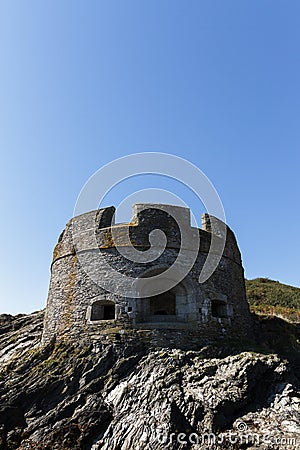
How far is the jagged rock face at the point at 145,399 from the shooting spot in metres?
7.36

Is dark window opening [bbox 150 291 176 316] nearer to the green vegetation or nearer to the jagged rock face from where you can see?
the jagged rock face

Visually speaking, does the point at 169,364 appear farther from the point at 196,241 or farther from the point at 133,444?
the point at 196,241

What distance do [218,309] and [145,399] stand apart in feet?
15.5

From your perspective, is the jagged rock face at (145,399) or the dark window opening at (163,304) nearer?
the jagged rock face at (145,399)

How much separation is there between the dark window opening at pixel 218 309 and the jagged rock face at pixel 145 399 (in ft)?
6.22

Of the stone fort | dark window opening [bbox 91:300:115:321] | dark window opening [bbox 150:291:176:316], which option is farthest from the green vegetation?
dark window opening [bbox 91:300:115:321]

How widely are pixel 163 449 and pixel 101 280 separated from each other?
17.0 feet

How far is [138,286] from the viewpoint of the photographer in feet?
35.7

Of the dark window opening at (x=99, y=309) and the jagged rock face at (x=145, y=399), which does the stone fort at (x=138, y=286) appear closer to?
the dark window opening at (x=99, y=309)

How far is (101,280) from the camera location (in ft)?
36.3

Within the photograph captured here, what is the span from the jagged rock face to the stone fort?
59 centimetres

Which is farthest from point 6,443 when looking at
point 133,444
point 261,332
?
point 261,332

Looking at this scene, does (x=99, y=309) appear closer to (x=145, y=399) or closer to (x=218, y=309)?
(x=145, y=399)

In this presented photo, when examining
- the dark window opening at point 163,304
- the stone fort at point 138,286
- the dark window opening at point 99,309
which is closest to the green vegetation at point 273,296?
the dark window opening at point 163,304
